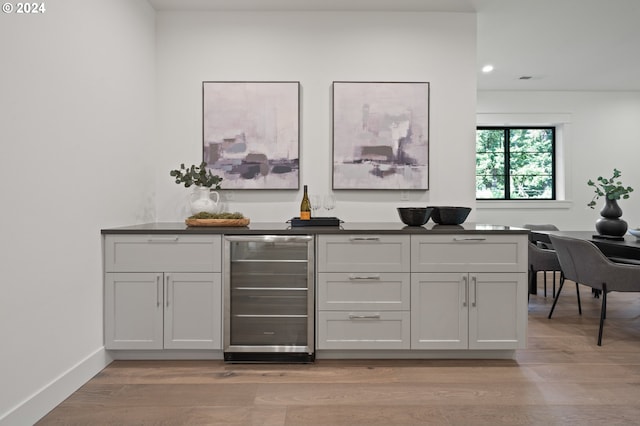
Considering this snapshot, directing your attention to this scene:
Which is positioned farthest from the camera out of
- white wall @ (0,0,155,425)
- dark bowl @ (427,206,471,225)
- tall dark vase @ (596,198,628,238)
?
tall dark vase @ (596,198,628,238)

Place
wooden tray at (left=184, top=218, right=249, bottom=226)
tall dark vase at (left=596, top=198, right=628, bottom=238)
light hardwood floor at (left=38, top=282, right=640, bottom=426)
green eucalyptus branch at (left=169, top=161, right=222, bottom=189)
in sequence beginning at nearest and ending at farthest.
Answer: light hardwood floor at (left=38, top=282, right=640, bottom=426) → wooden tray at (left=184, top=218, right=249, bottom=226) → green eucalyptus branch at (left=169, top=161, right=222, bottom=189) → tall dark vase at (left=596, top=198, right=628, bottom=238)

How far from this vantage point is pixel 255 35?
342 centimetres

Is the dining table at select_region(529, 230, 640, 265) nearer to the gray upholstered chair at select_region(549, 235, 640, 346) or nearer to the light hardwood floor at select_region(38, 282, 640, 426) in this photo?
the gray upholstered chair at select_region(549, 235, 640, 346)

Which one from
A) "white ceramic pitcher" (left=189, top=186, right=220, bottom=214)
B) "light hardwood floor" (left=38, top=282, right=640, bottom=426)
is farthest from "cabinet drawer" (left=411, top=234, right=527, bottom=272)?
"white ceramic pitcher" (left=189, top=186, right=220, bottom=214)

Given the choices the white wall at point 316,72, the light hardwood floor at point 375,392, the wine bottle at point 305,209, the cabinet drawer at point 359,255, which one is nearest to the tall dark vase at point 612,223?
the light hardwood floor at point 375,392

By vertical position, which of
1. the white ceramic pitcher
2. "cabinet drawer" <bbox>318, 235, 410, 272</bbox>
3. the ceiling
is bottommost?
"cabinet drawer" <bbox>318, 235, 410, 272</bbox>

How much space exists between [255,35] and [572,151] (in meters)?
5.11

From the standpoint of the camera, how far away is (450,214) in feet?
9.82

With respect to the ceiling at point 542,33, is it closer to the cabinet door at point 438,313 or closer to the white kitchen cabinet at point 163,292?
the white kitchen cabinet at point 163,292

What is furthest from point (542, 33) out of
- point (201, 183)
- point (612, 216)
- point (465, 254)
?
point (201, 183)

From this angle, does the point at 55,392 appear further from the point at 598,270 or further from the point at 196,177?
the point at 598,270

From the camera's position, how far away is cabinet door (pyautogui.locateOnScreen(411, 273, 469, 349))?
2678mm

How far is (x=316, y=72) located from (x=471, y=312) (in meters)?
2.27

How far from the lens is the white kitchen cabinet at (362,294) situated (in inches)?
106
